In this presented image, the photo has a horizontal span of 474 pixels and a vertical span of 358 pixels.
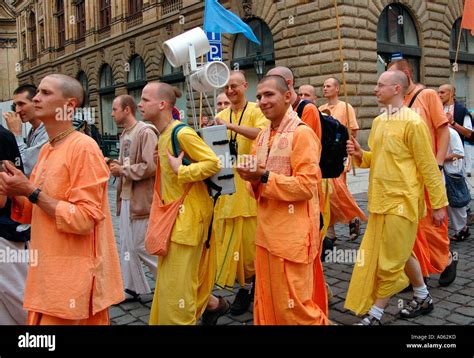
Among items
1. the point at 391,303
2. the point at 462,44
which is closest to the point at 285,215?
the point at 391,303

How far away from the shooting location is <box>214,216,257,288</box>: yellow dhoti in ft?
14.3

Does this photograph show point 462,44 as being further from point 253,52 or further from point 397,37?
point 253,52

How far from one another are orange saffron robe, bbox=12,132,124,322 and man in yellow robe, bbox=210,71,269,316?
182 cm

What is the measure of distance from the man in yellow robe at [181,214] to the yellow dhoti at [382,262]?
1.22 m

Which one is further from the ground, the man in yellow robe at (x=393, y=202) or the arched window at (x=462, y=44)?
the arched window at (x=462, y=44)

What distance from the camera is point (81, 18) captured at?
32.4 metres

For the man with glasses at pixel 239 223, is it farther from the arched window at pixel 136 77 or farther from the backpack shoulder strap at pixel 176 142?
the arched window at pixel 136 77

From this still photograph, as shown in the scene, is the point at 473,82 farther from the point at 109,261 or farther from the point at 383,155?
the point at 109,261

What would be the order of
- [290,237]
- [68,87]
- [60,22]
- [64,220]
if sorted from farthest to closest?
[60,22] → [290,237] → [68,87] → [64,220]

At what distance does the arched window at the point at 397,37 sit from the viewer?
15.8m

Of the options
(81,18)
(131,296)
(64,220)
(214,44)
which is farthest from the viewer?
(81,18)

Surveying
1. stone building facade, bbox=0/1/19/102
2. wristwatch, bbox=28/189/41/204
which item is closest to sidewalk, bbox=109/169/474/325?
wristwatch, bbox=28/189/41/204

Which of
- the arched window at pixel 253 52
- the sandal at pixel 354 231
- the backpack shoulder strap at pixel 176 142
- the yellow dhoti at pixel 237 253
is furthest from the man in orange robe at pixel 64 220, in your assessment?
the arched window at pixel 253 52

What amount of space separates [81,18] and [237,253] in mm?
31912
